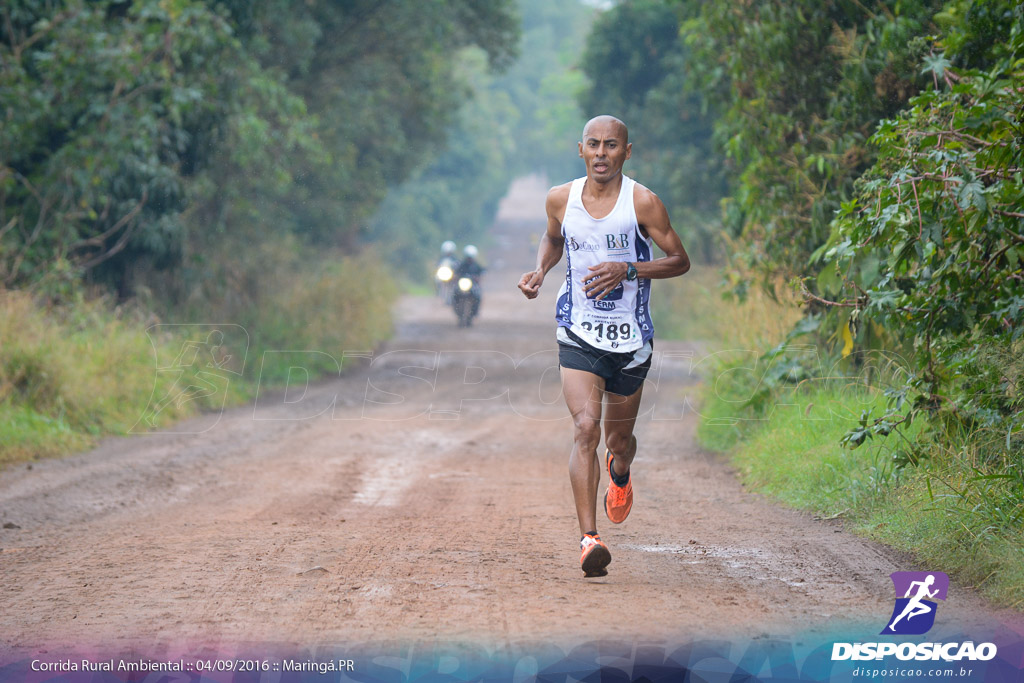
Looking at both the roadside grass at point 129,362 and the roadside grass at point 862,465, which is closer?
the roadside grass at point 862,465

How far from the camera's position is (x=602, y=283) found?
525 cm

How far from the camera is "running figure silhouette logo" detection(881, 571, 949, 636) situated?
4.25 metres

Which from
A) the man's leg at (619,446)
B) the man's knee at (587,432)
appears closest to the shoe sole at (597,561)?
the man's knee at (587,432)

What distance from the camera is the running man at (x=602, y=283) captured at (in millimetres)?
5363

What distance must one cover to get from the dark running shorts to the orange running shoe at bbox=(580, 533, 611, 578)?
0.93 m

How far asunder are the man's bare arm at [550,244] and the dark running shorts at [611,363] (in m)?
0.33

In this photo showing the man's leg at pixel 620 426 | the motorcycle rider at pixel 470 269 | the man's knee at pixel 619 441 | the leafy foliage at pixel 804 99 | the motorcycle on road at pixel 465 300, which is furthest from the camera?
the motorcycle rider at pixel 470 269

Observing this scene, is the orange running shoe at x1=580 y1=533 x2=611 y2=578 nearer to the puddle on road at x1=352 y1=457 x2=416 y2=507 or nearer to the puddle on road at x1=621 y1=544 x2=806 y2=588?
the puddle on road at x1=621 y1=544 x2=806 y2=588

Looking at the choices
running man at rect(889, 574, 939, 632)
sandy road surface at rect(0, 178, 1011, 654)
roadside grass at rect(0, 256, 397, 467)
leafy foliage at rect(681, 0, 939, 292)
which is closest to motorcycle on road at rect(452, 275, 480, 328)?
roadside grass at rect(0, 256, 397, 467)

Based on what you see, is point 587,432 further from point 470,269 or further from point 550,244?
point 470,269

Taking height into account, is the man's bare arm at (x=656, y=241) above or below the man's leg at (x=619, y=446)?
above

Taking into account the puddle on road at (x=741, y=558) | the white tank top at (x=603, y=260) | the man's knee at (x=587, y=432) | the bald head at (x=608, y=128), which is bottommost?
the puddle on road at (x=741, y=558)

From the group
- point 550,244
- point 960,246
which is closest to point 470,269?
point 550,244

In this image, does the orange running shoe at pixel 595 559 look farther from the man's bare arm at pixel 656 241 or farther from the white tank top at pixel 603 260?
the man's bare arm at pixel 656 241
